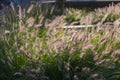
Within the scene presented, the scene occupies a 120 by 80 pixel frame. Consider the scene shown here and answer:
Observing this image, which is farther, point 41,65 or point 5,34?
point 5,34

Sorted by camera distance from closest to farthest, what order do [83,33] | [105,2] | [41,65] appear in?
[41,65]
[83,33]
[105,2]

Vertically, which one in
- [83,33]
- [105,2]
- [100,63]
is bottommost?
[105,2]

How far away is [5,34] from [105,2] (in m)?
7.83

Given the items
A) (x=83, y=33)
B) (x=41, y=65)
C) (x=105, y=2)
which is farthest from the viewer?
(x=105, y=2)

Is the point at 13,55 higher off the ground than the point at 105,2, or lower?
higher

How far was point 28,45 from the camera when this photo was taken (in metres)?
4.07

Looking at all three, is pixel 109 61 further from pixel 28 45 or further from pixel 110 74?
pixel 28 45

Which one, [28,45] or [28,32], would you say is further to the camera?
[28,32]

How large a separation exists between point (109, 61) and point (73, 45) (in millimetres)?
451

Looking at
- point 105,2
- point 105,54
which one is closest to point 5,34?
Result: point 105,54

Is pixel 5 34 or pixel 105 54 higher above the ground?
pixel 5 34

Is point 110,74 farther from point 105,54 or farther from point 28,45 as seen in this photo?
point 28,45

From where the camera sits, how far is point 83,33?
165 inches


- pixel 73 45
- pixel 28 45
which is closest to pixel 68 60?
pixel 73 45
